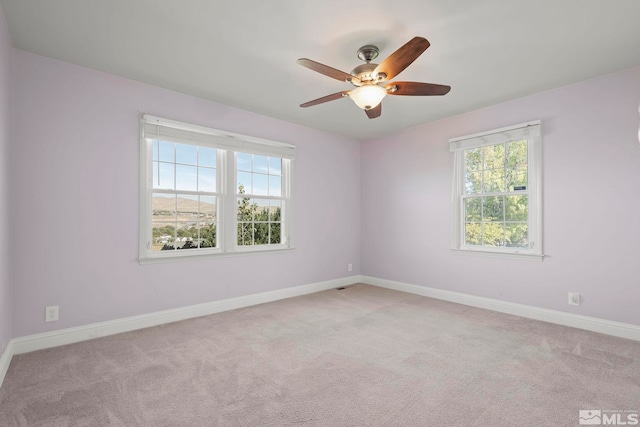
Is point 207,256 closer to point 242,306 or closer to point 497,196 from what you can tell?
point 242,306

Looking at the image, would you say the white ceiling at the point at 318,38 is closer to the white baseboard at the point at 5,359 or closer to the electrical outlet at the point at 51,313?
the electrical outlet at the point at 51,313

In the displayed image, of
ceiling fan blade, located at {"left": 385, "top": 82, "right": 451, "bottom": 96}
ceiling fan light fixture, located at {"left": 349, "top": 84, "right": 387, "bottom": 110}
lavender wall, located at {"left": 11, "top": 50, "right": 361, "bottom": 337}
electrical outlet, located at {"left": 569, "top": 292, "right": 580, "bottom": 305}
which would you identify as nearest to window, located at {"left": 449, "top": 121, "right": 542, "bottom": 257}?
electrical outlet, located at {"left": 569, "top": 292, "right": 580, "bottom": 305}

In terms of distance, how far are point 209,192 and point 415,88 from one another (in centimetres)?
262

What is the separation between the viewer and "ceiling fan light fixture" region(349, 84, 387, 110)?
254 cm

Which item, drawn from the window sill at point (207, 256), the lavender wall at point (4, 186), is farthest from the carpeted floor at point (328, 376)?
the window sill at point (207, 256)

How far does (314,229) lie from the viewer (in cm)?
504

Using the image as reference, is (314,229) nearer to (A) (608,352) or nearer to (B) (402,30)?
(B) (402,30)

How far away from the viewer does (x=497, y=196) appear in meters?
4.06

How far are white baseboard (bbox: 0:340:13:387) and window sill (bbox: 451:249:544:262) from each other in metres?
4.67

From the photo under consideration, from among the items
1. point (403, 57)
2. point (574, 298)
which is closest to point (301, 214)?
point (403, 57)

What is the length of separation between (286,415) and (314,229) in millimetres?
3293

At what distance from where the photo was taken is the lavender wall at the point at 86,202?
2760mm

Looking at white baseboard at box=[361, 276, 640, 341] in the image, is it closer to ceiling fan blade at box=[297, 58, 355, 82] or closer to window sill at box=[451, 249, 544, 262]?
window sill at box=[451, 249, 544, 262]

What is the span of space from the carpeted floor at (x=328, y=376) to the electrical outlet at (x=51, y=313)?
0.28 meters
